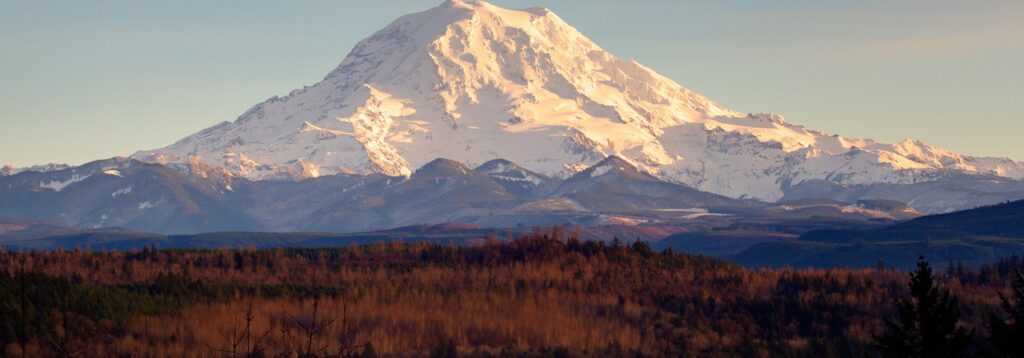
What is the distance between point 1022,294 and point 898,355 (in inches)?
238

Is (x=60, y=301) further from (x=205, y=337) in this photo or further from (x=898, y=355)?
(x=898, y=355)

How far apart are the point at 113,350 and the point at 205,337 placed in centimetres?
1080

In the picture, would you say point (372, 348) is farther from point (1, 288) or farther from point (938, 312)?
point (938, 312)

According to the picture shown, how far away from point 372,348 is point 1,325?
3630 cm

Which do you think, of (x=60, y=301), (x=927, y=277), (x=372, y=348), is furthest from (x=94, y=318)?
(x=927, y=277)

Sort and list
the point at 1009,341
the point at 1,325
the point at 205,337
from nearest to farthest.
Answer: the point at 1009,341, the point at 1,325, the point at 205,337

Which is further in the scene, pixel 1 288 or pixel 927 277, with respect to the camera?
pixel 1 288

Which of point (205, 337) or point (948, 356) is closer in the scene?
point (948, 356)

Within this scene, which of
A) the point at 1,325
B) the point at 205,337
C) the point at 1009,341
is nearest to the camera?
the point at 1009,341

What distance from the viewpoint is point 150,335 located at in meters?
198

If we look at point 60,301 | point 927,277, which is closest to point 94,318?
point 60,301

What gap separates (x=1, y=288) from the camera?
631ft

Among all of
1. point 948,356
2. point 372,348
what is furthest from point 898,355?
point 372,348

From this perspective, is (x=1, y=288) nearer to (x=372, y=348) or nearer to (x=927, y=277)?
(x=372, y=348)
